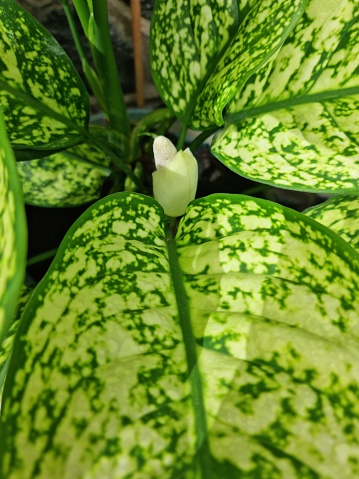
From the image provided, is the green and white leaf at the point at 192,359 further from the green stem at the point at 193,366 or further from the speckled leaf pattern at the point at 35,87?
the speckled leaf pattern at the point at 35,87

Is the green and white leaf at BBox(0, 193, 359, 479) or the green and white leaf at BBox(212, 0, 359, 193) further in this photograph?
the green and white leaf at BBox(212, 0, 359, 193)

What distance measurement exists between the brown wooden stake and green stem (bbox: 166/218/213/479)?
54 cm

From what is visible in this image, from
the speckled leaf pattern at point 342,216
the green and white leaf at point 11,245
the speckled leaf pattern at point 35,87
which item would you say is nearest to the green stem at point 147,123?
the speckled leaf pattern at point 35,87

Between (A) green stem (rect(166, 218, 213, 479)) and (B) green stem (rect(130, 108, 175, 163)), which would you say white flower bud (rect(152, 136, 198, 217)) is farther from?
(B) green stem (rect(130, 108, 175, 163))

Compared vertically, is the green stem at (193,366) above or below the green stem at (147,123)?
below

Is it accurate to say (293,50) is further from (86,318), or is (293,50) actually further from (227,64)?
(86,318)

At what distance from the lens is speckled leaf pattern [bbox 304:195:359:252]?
547 mm

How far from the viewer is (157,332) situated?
0.40 metres

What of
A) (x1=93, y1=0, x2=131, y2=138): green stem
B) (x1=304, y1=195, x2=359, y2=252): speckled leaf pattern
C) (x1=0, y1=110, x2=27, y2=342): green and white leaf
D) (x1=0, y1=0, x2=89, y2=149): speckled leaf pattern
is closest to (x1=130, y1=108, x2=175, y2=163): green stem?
(x1=93, y1=0, x2=131, y2=138): green stem

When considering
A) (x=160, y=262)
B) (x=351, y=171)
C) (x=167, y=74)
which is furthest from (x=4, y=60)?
(x=351, y=171)

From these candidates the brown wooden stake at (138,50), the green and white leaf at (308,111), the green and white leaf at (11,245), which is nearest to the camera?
the green and white leaf at (11,245)

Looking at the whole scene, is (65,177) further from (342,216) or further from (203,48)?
(342,216)

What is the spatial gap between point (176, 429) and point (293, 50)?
460 millimetres

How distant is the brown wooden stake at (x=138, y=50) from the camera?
87cm
